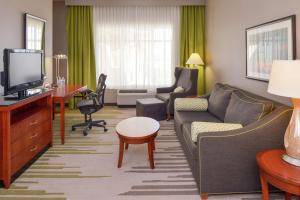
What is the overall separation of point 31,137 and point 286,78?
275 centimetres

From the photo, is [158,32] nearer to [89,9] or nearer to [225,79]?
[89,9]

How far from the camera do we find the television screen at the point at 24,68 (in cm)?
313

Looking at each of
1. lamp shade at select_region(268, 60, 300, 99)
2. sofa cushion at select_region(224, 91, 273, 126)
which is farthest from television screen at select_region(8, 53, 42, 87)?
lamp shade at select_region(268, 60, 300, 99)

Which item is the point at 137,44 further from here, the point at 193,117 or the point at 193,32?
the point at 193,117

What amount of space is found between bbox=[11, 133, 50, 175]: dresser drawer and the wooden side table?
234 cm

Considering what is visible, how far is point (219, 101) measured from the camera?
4066 millimetres

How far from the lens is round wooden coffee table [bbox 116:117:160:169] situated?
3.27 metres

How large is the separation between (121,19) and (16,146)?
16.6ft

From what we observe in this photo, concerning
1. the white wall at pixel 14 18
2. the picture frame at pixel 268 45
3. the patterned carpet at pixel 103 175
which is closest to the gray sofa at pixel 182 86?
the patterned carpet at pixel 103 175

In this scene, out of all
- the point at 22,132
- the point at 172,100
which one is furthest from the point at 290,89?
the point at 172,100

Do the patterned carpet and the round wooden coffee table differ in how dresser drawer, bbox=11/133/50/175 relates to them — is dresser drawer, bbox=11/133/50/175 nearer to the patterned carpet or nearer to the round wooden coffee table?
the patterned carpet

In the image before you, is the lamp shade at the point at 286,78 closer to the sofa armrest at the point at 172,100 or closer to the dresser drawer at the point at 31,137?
the dresser drawer at the point at 31,137

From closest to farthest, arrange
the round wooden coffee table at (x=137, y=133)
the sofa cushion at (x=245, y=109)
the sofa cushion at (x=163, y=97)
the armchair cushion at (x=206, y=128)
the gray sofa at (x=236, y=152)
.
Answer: the gray sofa at (x=236, y=152) < the armchair cushion at (x=206, y=128) < the sofa cushion at (x=245, y=109) < the round wooden coffee table at (x=137, y=133) < the sofa cushion at (x=163, y=97)

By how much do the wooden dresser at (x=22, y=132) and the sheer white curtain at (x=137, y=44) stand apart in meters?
3.64
